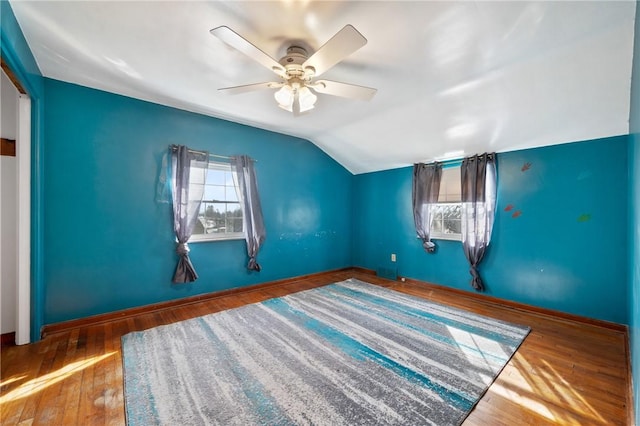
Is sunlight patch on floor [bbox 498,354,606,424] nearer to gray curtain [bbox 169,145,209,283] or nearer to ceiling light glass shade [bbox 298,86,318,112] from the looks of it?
ceiling light glass shade [bbox 298,86,318,112]

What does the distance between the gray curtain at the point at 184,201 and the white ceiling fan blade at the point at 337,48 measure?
6.67 feet

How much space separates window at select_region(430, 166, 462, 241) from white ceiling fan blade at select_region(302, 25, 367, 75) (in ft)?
9.37

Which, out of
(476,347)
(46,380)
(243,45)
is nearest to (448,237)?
(476,347)

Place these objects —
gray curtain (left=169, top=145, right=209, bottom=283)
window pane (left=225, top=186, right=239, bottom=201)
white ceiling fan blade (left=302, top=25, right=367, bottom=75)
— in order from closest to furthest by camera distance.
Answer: white ceiling fan blade (left=302, top=25, right=367, bottom=75), gray curtain (left=169, top=145, right=209, bottom=283), window pane (left=225, top=186, right=239, bottom=201)

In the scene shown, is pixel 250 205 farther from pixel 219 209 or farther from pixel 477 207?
pixel 477 207

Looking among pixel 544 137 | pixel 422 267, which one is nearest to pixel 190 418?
pixel 422 267

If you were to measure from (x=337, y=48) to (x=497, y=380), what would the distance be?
249 cm

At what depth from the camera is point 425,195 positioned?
399 cm

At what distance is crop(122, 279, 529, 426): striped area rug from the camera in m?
1.47

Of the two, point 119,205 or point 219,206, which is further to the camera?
point 219,206

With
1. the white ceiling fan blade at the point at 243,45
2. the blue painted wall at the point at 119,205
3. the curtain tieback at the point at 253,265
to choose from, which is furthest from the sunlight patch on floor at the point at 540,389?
the blue painted wall at the point at 119,205

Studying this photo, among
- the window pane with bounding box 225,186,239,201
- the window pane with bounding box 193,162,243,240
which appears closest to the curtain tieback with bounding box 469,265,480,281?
the window pane with bounding box 193,162,243,240

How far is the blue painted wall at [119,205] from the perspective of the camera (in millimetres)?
2469

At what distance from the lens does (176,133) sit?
10.2ft
